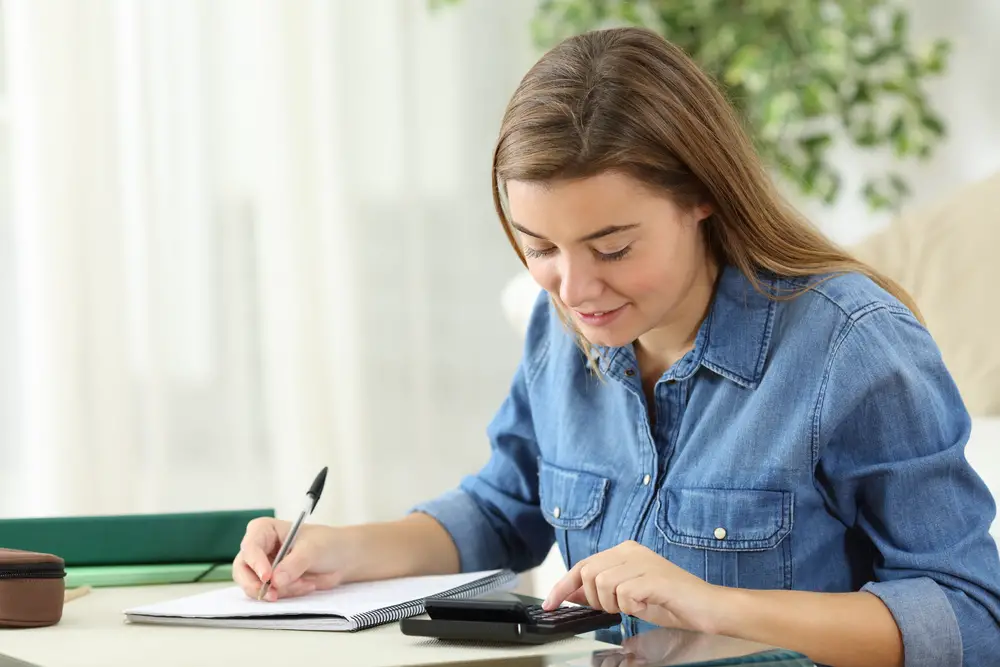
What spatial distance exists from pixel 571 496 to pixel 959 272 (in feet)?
2.38

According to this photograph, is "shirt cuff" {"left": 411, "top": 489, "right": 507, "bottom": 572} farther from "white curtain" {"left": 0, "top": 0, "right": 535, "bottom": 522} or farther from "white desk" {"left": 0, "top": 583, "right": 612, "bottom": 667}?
"white curtain" {"left": 0, "top": 0, "right": 535, "bottom": 522}

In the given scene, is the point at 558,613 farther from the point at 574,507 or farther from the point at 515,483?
the point at 515,483

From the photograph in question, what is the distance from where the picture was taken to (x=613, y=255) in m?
0.99

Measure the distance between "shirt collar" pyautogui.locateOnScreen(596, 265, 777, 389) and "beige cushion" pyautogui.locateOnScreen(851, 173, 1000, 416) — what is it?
58cm

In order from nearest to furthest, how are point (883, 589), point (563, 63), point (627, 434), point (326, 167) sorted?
point (883, 589)
point (563, 63)
point (627, 434)
point (326, 167)

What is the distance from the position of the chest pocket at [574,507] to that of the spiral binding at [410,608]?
4.2 inches

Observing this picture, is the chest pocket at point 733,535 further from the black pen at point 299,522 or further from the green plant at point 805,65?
the green plant at point 805,65

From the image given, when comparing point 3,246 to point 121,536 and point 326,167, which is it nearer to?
point 326,167

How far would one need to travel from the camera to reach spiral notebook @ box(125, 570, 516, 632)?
2.97 ft

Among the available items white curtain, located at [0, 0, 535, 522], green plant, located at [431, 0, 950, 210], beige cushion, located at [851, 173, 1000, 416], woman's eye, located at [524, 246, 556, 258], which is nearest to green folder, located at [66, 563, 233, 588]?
woman's eye, located at [524, 246, 556, 258]

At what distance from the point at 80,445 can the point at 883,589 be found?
1776 mm

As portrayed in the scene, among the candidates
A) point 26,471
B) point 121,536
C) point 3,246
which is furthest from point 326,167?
point 121,536

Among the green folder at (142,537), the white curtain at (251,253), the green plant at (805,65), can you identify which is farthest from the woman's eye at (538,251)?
the white curtain at (251,253)

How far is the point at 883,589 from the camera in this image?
94cm
